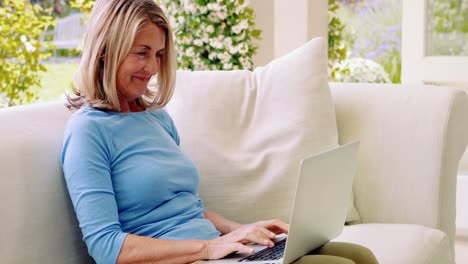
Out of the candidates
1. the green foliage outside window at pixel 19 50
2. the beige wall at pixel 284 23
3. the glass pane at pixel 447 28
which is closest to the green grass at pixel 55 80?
the green foliage outside window at pixel 19 50

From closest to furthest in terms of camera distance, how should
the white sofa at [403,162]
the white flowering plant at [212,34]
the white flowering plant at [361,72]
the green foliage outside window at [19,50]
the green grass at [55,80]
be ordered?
the white sofa at [403,162]
the white flowering plant at [212,34]
the green foliage outside window at [19,50]
the green grass at [55,80]
the white flowering plant at [361,72]

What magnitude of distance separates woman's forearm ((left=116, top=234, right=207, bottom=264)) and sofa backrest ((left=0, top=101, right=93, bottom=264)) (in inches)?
8.2

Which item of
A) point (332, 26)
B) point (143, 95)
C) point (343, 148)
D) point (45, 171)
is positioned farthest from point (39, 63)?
point (343, 148)

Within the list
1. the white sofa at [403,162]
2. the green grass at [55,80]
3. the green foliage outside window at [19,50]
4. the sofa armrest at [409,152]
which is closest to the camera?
the white sofa at [403,162]

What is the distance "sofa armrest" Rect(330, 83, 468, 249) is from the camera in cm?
251

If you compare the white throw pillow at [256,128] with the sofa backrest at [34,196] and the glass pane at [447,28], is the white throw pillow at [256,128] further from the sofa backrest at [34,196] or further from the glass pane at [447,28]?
the glass pane at [447,28]

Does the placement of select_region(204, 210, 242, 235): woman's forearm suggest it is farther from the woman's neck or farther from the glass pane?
the glass pane

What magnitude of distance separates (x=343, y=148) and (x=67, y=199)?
68 centimetres

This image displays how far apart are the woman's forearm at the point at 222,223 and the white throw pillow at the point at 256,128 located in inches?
5.0

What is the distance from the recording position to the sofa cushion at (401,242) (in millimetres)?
2262

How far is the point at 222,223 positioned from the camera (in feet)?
7.39

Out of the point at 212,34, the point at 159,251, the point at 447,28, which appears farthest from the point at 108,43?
the point at 447,28

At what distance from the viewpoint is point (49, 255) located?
1.97m

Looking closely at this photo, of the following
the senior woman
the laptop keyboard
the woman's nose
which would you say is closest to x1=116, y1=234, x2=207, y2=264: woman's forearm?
the senior woman
